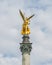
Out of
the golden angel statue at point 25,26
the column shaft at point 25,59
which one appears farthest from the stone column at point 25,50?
the golden angel statue at point 25,26

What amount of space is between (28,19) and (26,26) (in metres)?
1.53

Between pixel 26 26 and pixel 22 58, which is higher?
pixel 26 26

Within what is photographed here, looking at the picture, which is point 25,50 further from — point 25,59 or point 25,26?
point 25,26

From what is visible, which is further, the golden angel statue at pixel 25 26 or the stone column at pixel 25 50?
the golden angel statue at pixel 25 26

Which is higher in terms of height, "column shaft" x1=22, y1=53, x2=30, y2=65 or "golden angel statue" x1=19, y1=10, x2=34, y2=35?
"golden angel statue" x1=19, y1=10, x2=34, y2=35

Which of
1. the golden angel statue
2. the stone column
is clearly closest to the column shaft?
the stone column

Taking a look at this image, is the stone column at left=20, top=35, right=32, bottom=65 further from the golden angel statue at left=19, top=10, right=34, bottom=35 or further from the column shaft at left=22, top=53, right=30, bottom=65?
the golden angel statue at left=19, top=10, right=34, bottom=35

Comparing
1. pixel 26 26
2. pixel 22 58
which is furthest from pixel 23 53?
pixel 26 26

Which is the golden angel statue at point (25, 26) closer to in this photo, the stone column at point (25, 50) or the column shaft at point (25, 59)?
the stone column at point (25, 50)

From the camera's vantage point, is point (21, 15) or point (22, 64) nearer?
point (22, 64)

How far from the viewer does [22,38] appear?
6366 cm

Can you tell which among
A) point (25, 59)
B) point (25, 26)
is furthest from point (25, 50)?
point (25, 26)

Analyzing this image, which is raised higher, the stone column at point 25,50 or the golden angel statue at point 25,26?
the golden angel statue at point 25,26

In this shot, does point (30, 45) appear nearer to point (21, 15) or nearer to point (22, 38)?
point (22, 38)
